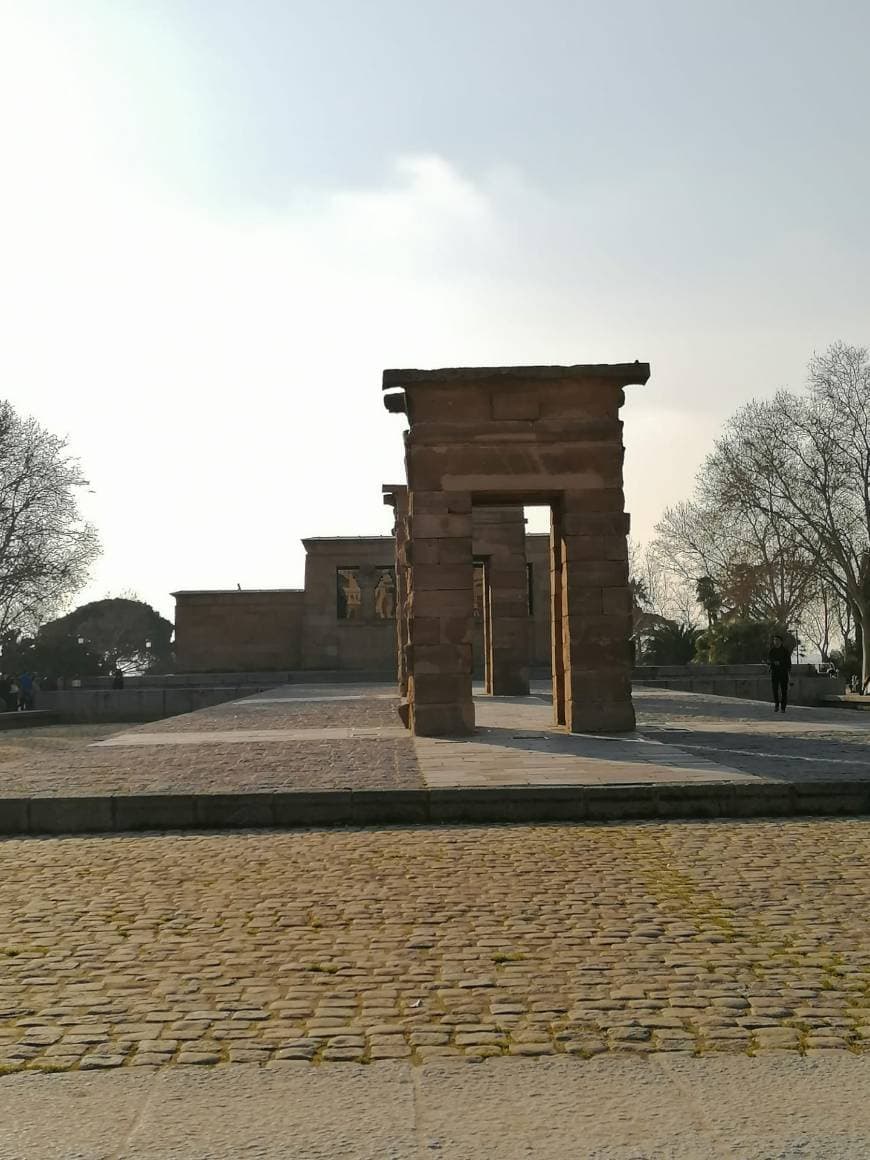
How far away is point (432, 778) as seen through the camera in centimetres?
1045

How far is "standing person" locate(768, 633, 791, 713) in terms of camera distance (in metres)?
21.6

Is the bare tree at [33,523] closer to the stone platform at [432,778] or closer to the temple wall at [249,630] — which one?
the temple wall at [249,630]

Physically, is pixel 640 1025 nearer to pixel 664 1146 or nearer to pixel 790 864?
pixel 664 1146

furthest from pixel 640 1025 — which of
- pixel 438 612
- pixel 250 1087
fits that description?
pixel 438 612

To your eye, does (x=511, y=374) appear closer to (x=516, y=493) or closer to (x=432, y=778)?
(x=516, y=493)

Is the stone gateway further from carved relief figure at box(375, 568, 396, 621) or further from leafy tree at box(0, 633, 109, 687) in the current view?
leafy tree at box(0, 633, 109, 687)

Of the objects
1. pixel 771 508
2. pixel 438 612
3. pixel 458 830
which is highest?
pixel 771 508

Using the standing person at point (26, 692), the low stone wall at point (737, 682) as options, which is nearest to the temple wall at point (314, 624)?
the low stone wall at point (737, 682)

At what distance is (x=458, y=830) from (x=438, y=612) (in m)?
6.44

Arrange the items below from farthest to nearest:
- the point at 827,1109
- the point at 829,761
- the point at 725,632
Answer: the point at 725,632, the point at 829,761, the point at 827,1109

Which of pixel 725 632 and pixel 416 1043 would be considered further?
pixel 725 632

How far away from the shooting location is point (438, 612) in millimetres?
15266

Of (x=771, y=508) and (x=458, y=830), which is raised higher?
(x=771, y=508)

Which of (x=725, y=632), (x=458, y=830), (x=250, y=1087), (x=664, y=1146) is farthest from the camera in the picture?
(x=725, y=632)
